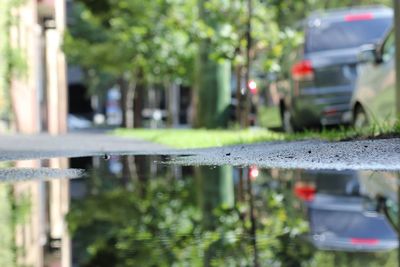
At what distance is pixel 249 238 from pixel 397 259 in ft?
3.25

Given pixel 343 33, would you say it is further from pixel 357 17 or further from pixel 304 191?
pixel 304 191

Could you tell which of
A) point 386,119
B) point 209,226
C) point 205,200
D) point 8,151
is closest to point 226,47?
point 8,151

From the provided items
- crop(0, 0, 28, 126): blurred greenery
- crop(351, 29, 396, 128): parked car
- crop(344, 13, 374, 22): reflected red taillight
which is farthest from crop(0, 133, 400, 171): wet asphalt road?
crop(0, 0, 28, 126): blurred greenery

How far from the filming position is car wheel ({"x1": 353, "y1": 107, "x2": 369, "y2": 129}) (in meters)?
14.0

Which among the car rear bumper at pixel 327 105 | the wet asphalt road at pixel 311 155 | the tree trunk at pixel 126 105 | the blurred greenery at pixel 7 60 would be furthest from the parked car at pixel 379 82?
the tree trunk at pixel 126 105

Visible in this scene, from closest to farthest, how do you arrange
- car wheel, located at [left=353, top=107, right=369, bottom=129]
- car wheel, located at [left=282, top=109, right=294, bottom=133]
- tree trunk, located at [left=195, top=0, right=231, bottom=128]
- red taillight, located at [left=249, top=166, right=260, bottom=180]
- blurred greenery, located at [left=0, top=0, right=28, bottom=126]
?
red taillight, located at [left=249, top=166, right=260, bottom=180] < car wheel, located at [left=353, top=107, right=369, bottom=129] < car wheel, located at [left=282, top=109, right=294, bottom=133] < tree trunk, located at [left=195, top=0, right=231, bottom=128] < blurred greenery, located at [left=0, top=0, right=28, bottom=126]

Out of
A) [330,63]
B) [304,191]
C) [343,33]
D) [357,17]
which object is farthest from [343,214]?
[357,17]

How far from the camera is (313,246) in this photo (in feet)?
13.8

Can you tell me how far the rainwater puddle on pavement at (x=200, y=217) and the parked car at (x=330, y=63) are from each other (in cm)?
697

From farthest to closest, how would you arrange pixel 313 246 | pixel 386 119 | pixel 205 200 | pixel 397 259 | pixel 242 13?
pixel 242 13 → pixel 386 119 → pixel 205 200 → pixel 313 246 → pixel 397 259

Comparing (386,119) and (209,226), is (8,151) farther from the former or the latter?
(209,226)

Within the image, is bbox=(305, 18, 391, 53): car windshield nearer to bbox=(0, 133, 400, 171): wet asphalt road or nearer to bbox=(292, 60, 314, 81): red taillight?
bbox=(292, 60, 314, 81): red taillight

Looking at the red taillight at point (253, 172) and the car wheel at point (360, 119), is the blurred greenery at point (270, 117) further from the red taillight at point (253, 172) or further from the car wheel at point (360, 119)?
the red taillight at point (253, 172)

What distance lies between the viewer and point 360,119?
1426 centimetres
